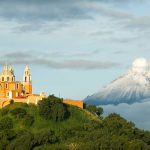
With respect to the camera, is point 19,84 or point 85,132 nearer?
point 85,132

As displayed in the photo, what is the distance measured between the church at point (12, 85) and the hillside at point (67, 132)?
5.10 meters

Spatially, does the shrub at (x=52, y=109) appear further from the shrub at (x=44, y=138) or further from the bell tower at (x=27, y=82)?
the bell tower at (x=27, y=82)

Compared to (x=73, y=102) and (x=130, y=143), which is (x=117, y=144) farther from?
(x=73, y=102)

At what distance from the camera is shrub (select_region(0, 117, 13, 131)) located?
5502 inches

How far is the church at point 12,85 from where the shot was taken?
15162 cm

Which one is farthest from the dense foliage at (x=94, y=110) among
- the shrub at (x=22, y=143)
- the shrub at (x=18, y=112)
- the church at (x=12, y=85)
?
the shrub at (x=22, y=143)

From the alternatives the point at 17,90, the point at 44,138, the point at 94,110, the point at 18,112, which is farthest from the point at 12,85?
the point at 44,138

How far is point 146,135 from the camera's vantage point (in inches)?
5723

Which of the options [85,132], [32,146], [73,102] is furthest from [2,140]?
[73,102]

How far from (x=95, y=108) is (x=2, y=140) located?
1301 inches

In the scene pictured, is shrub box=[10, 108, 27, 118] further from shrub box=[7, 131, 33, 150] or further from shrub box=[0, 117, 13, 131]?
shrub box=[7, 131, 33, 150]

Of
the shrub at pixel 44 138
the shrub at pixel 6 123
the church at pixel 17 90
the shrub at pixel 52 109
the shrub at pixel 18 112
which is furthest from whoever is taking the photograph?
the church at pixel 17 90

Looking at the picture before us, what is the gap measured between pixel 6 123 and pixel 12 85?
13604 millimetres

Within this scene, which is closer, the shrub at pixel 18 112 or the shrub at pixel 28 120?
the shrub at pixel 28 120
